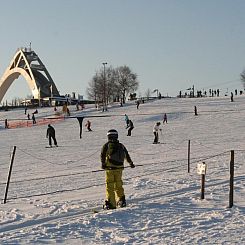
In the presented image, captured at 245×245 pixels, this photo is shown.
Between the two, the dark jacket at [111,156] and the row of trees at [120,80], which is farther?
the row of trees at [120,80]

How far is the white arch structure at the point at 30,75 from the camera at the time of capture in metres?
110

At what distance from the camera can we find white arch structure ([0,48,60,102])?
360ft

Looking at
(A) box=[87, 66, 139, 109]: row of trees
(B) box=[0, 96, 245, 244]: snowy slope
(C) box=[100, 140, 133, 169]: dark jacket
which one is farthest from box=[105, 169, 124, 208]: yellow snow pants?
(A) box=[87, 66, 139, 109]: row of trees

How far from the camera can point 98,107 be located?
63125mm

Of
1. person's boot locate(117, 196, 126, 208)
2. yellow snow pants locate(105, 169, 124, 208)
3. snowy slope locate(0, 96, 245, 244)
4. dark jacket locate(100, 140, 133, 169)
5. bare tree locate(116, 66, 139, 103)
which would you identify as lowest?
snowy slope locate(0, 96, 245, 244)

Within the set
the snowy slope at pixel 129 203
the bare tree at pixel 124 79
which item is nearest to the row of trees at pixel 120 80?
the bare tree at pixel 124 79

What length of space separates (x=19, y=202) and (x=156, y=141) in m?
15.4

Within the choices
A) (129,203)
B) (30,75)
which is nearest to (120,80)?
(30,75)

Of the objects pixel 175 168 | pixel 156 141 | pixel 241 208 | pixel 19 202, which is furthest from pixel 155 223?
pixel 156 141

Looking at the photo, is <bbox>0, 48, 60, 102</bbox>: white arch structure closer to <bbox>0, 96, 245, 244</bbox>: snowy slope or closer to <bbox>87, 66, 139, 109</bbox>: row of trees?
<bbox>87, 66, 139, 109</bbox>: row of trees

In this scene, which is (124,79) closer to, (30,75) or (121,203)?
(30,75)

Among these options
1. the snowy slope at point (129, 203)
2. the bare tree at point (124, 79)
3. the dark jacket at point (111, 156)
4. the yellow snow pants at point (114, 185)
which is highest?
the bare tree at point (124, 79)

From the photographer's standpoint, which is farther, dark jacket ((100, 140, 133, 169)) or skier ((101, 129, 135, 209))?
dark jacket ((100, 140, 133, 169))

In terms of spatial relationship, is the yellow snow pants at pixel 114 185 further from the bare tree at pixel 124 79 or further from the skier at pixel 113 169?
the bare tree at pixel 124 79
